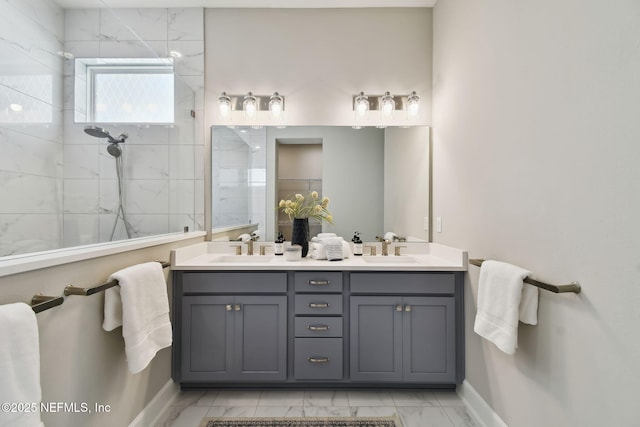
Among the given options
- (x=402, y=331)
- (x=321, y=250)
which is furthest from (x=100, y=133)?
(x=402, y=331)

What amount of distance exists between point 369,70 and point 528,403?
2345mm

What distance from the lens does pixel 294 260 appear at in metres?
2.02

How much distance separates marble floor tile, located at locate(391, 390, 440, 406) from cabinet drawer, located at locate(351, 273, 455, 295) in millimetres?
681

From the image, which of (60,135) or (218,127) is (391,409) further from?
(60,135)

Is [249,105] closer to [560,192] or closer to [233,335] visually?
[233,335]

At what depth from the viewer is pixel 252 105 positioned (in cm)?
227

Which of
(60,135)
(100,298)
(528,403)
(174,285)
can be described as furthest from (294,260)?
(60,135)

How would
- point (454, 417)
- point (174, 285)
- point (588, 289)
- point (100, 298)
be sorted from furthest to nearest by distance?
1. point (174, 285)
2. point (454, 417)
3. point (100, 298)
4. point (588, 289)

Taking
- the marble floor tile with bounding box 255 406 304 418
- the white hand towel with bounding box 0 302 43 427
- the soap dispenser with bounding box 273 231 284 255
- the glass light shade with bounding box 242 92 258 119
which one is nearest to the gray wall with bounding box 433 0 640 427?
the marble floor tile with bounding box 255 406 304 418

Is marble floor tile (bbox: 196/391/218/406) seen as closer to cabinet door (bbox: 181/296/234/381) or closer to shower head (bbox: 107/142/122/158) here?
cabinet door (bbox: 181/296/234/381)

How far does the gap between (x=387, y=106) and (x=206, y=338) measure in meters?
2.14

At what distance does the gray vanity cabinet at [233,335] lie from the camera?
183 centimetres

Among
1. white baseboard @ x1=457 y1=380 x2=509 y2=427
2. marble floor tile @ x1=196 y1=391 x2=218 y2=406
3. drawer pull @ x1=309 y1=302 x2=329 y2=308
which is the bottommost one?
marble floor tile @ x1=196 y1=391 x2=218 y2=406

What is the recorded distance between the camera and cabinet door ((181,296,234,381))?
6.03ft
